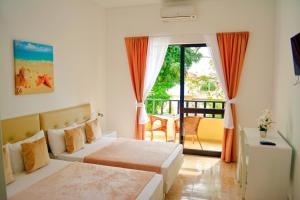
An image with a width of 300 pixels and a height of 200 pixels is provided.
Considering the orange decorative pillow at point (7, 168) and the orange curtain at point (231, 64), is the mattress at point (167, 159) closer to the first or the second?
the orange decorative pillow at point (7, 168)

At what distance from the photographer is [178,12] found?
172 inches

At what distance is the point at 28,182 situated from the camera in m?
2.41

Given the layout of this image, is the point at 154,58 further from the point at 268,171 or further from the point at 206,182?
the point at 268,171

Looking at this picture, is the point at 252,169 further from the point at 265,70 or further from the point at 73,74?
the point at 73,74

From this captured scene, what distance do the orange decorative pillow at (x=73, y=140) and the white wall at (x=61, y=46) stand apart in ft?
1.60

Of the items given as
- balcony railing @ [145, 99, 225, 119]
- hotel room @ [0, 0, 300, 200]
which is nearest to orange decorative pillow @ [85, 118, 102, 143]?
hotel room @ [0, 0, 300, 200]

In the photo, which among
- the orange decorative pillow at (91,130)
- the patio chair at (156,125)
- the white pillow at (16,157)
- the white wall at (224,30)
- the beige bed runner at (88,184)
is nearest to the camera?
the beige bed runner at (88,184)

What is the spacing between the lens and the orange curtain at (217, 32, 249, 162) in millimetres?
4258

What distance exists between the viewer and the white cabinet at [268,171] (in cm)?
Result: 274

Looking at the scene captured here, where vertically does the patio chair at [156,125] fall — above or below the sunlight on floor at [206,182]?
above

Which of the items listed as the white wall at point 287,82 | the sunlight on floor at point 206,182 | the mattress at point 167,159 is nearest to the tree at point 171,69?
the white wall at point 287,82

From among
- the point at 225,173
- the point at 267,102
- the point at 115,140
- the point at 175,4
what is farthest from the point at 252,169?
the point at 175,4

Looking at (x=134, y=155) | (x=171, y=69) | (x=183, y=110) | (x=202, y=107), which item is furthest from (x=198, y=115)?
(x=134, y=155)

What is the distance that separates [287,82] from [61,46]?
3249 mm
